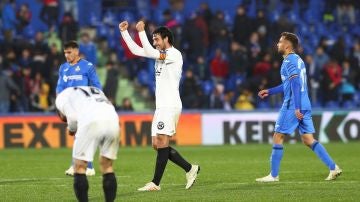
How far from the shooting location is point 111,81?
82.1 ft

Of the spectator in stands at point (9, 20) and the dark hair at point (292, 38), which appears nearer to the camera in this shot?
the dark hair at point (292, 38)

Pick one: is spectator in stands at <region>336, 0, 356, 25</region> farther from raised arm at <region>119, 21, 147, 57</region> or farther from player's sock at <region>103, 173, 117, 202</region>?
player's sock at <region>103, 173, 117, 202</region>

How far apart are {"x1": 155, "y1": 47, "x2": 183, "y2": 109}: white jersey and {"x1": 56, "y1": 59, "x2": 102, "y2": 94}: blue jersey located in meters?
2.49

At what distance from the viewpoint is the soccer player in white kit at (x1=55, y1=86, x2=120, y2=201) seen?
907 centimetres

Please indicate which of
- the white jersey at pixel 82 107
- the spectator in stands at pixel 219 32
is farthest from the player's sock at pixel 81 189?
the spectator in stands at pixel 219 32

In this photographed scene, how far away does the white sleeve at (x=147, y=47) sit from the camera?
11562 millimetres

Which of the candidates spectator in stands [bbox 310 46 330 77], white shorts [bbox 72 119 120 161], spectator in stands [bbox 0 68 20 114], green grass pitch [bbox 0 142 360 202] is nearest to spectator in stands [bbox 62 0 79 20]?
spectator in stands [bbox 0 68 20 114]

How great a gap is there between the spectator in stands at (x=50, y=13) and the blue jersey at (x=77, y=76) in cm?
1348

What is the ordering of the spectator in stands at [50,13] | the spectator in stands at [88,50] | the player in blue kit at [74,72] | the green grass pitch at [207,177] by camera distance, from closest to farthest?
the green grass pitch at [207,177] < the player in blue kit at [74,72] < the spectator in stands at [88,50] < the spectator in stands at [50,13]

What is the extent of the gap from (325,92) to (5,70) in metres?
9.21

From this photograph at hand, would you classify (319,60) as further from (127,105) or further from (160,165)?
(160,165)

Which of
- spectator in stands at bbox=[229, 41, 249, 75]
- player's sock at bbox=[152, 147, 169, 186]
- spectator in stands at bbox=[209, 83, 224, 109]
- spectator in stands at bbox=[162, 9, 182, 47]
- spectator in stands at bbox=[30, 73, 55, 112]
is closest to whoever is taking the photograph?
player's sock at bbox=[152, 147, 169, 186]

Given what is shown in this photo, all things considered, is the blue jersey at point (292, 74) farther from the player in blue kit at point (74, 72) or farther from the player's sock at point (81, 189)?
the player's sock at point (81, 189)

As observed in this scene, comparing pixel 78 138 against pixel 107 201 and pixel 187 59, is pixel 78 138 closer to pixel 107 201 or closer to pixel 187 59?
pixel 107 201
